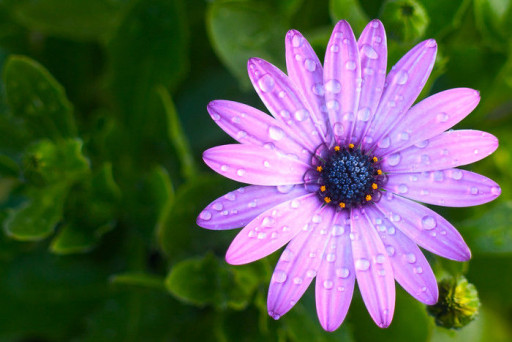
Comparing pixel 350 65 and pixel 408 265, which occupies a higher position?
pixel 350 65

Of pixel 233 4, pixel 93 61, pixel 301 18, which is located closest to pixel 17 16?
pixel 93 61

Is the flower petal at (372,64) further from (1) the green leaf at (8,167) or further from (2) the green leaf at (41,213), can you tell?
(1) the green leaf at (8,167)

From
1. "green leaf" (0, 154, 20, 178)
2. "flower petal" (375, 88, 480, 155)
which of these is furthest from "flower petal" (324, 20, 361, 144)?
"green leaf" (0, 154, 20, 178)

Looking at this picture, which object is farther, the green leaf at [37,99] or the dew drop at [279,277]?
the green leaf at [37,99]

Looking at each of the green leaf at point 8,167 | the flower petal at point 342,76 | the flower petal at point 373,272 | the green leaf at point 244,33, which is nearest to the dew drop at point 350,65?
the flower petal at point 342,76

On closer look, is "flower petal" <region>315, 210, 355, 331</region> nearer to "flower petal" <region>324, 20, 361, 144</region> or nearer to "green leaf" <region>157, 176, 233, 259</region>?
"flower petal" <region>324, 20, 361, 144</region>

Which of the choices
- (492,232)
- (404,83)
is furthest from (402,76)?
(492,232)

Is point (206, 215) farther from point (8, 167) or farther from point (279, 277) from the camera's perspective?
point (8, 167)
